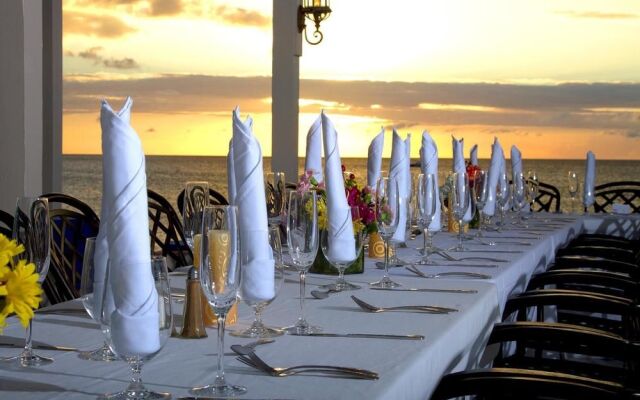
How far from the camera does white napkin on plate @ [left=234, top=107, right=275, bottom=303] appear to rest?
74.5 inches

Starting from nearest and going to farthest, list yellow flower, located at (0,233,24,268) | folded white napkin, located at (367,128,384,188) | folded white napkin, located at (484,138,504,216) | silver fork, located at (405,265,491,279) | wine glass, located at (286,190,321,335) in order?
yellow flower, located at (0,233,24,268) → wine glass, located at (286,190,321,335) → silver fork, located at (405,265,491,279) → folded white napkin, located at (367,128,384,188) → folded white napkin, located at (484,138,504,216)

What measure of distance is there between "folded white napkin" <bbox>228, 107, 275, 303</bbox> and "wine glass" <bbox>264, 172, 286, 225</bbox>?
110 cm

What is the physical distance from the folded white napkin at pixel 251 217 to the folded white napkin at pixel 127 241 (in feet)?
1.31

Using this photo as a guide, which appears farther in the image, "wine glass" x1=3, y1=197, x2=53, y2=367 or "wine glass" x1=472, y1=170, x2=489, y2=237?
"wine glass" x1=472, y1=170, x2=489, y2=237

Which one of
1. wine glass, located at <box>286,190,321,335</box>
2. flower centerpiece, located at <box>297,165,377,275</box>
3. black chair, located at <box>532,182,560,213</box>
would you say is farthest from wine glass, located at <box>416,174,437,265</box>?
black chair, located at <box>532,182,560,213</box>

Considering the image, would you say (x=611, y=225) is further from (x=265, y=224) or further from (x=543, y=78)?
(x=543, y=78)

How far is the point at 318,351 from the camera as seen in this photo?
5.98 feet

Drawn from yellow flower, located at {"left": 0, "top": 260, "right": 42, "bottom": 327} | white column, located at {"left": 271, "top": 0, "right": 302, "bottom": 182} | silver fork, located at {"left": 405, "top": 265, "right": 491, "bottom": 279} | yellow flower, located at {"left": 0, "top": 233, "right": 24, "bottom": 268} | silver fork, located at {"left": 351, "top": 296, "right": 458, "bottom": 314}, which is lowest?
silver fork, located at {"left": 351, "top": 296, "right": 458, "bottom": 314}

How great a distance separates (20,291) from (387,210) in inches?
63.3

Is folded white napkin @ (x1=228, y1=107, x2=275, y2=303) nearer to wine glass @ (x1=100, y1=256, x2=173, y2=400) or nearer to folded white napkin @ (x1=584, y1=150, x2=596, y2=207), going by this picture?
wine glass @ (x1=100, y1=256, x2=173, y2=400)

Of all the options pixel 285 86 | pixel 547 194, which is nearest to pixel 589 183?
pixel 547 194

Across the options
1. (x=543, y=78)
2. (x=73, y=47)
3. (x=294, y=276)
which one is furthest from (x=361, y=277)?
(x=73, y=47)

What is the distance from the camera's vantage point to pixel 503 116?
70.4 feet

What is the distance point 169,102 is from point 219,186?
27.2 ft
